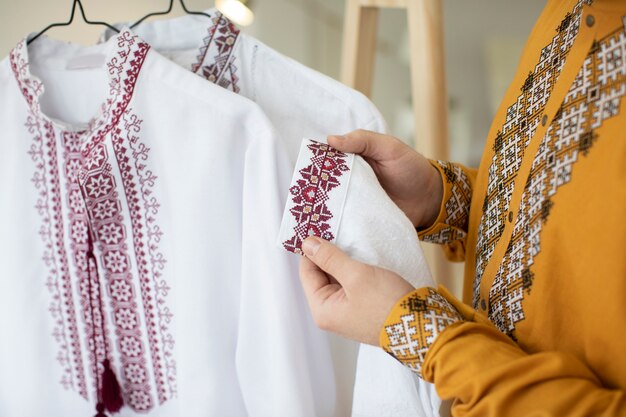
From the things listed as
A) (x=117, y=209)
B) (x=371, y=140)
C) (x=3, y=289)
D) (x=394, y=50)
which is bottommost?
(x=3, y=289)

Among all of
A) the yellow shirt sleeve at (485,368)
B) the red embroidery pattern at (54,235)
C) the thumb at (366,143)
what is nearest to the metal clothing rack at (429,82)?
the thumb at (366,143)

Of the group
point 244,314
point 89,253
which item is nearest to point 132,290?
point 89,253

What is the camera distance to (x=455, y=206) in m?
0.80

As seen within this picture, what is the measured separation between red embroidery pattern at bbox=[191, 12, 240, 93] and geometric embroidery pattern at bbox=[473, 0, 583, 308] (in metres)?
0.36

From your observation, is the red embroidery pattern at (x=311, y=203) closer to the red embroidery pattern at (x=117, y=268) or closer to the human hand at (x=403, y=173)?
the human hand at (x=403, y=173)

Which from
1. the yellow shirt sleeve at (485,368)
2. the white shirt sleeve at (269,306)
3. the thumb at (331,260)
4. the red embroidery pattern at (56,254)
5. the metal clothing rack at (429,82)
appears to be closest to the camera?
the yellow shirt sleeve at (485,368)

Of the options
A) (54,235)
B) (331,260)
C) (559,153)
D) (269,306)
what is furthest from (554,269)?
(54,235)

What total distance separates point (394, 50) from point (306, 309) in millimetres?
1112

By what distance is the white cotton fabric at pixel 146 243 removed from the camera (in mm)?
718

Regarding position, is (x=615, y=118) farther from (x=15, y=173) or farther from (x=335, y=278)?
(x=15, y=173)

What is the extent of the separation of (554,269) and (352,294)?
194 millimetres

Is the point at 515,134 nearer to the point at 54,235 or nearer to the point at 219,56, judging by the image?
the point at 219,56

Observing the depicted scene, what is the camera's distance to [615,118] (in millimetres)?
481

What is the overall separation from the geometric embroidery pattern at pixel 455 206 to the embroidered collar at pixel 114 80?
43 centimetres
